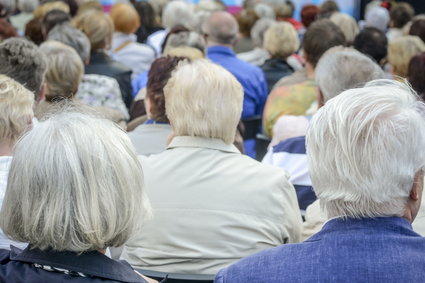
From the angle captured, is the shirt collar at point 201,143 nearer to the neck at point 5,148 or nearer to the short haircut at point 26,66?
the neck at point 5,148

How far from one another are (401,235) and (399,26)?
27.4ft

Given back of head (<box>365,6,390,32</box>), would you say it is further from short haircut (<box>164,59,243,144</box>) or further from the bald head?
short haircut (<box>164,59,243,144</box>)

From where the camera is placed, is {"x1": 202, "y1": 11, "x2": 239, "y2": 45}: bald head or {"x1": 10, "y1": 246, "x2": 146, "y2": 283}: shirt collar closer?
{"x1": 10, "y1": 246, "x2": 146, "y2": 283}: shirt collar

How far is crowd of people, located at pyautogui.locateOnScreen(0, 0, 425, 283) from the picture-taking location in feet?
6.62

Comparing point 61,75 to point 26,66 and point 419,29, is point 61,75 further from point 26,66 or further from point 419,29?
point 419,29

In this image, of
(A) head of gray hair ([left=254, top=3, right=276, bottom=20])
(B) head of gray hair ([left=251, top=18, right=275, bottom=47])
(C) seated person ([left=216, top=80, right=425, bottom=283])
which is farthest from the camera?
(A) head of gray hair ([left=254, top=3, right=276, bottom=20])

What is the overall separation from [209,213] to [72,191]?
3.59 ft

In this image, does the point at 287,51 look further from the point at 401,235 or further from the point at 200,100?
the point at 401,235

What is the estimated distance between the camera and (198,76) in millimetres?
3383

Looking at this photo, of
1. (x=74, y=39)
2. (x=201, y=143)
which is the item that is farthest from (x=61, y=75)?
(x=201, y=143)

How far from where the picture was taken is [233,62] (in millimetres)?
6562

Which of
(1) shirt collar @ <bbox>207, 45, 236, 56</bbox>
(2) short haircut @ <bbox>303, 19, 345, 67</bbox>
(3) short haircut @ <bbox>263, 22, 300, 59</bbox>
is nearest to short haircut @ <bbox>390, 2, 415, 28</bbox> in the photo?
(3) short haircut @ <bbox>263, 22, 300, 59</bbox>

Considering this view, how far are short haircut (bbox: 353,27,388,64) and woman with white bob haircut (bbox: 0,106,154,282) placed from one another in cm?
481

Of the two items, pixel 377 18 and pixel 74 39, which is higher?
pixel 74 39
